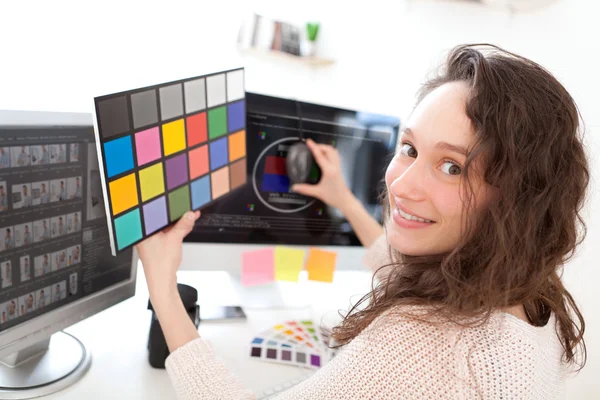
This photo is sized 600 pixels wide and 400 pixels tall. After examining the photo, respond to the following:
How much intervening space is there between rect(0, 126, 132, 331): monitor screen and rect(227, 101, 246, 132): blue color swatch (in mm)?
274

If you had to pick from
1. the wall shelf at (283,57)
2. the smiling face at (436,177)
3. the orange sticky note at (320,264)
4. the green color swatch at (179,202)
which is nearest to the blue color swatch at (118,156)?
the green color swatch at (179,202)

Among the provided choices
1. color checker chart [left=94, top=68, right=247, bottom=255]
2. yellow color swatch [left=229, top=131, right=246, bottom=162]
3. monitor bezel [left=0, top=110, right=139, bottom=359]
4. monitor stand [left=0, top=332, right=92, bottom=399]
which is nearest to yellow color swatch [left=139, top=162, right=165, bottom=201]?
color checker chart [left=94, top=68, right=247, bottom=255]

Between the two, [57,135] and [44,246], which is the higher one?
[57,135]

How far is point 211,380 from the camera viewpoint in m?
0.78

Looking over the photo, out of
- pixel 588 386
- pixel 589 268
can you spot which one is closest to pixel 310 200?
pixel 589 268

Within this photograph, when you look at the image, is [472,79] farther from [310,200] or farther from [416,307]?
[310,200]

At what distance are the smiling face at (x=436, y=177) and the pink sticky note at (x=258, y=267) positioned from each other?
509mm

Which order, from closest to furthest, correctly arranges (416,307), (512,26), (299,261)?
(416,307)
(299,261)
(512,26)

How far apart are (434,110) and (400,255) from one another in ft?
0.92

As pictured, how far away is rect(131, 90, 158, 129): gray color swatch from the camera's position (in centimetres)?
76

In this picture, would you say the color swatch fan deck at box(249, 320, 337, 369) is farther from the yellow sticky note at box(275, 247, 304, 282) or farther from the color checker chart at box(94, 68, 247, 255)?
the color checker chart at box(94, 68, 247, 255)

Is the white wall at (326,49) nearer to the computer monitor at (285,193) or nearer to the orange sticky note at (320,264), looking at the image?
the computer monitor at (285,193)

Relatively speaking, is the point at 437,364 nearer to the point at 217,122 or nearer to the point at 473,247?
the point at 473,247

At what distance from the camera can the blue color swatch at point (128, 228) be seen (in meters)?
0.78
